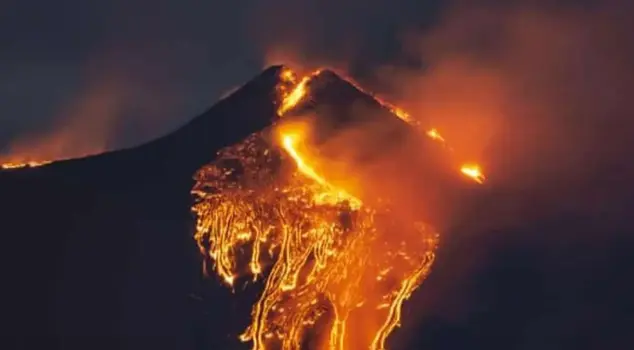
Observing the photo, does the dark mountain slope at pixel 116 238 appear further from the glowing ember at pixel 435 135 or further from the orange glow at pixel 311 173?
the glowing ember at pixel 435 135

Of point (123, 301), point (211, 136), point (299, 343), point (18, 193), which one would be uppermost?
point (211, 136)

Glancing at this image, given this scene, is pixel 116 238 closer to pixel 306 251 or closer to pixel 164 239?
pixel 164 239

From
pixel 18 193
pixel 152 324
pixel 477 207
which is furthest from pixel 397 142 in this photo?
pixel 18 193

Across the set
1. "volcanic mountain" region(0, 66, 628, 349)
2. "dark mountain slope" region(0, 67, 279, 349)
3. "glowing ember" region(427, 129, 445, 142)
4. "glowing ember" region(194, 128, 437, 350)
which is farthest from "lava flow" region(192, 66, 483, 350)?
"glowing ember" region(427, 129, 445, 142)

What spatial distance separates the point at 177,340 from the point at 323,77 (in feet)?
26.8

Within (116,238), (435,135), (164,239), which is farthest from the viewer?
(435,135)

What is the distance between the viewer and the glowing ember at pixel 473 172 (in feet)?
107

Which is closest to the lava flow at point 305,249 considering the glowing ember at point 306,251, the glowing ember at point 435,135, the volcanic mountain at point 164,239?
the glowing ember at point 306,251

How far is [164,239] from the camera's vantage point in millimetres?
31188

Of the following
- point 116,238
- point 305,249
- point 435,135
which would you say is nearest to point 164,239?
point 116,238

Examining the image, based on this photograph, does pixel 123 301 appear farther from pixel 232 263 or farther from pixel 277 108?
Result: pixel 277 108

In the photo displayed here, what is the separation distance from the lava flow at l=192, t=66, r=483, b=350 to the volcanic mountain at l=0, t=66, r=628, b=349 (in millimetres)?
736

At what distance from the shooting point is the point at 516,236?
32344 millimetres

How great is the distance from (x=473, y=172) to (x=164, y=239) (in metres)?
7.47
